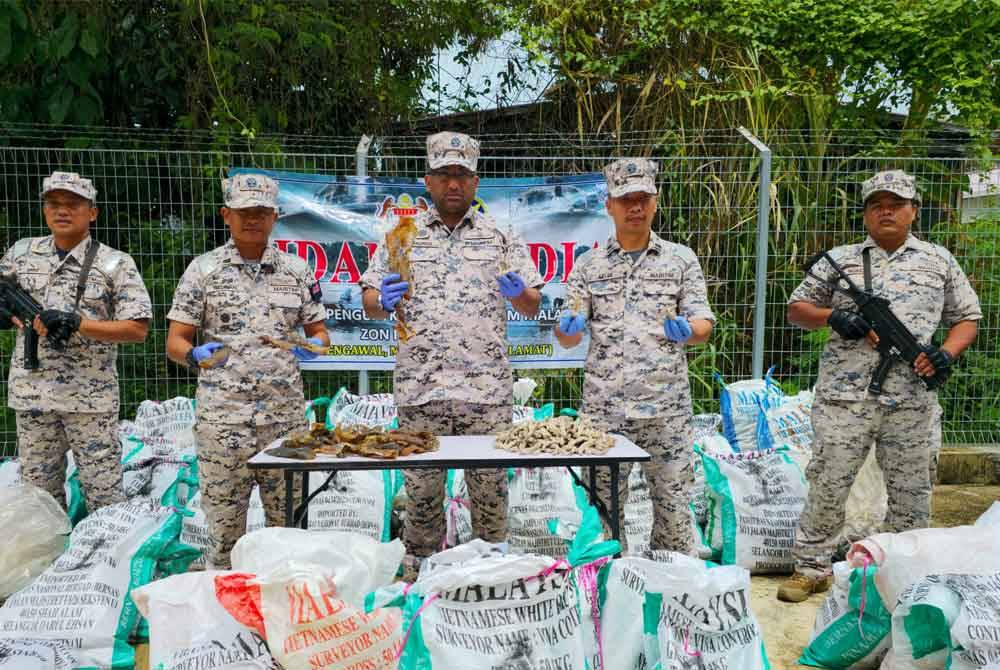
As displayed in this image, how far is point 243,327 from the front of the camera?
11.0ft

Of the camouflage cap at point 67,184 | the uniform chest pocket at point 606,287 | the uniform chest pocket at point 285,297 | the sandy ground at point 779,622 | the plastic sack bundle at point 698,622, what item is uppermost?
the camouflage cap at point 67,184

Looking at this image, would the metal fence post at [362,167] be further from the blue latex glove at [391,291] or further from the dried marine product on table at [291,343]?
the blue latex glove at [391,291]

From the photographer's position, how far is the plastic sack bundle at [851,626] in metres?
2.77

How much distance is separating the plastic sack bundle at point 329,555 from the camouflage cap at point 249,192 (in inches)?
54.6

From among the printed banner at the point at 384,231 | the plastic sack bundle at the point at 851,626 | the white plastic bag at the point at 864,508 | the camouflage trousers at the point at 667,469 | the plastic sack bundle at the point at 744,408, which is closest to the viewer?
the plastic sack bundle at the point at 851,626

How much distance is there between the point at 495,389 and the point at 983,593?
1909 millimetres

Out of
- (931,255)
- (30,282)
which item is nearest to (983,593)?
(931,255)

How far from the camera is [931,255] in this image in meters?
3.63

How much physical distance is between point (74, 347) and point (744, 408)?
3630 mm

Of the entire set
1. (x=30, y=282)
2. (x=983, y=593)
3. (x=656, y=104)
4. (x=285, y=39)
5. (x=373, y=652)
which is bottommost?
(x=373, y=652)

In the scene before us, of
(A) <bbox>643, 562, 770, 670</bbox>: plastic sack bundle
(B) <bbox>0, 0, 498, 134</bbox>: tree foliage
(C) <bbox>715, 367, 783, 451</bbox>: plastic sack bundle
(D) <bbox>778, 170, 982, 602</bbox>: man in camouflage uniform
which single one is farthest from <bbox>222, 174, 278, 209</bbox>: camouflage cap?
(B) <bbox>0, 0, 498, 134</bbox>: tree foliage

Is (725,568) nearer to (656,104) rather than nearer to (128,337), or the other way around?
(128,337)

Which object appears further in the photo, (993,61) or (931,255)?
(993,61)

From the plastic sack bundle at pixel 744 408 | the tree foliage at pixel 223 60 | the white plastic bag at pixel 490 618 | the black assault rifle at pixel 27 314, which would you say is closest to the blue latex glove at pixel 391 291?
the white plastic bag at pixel 490 618
